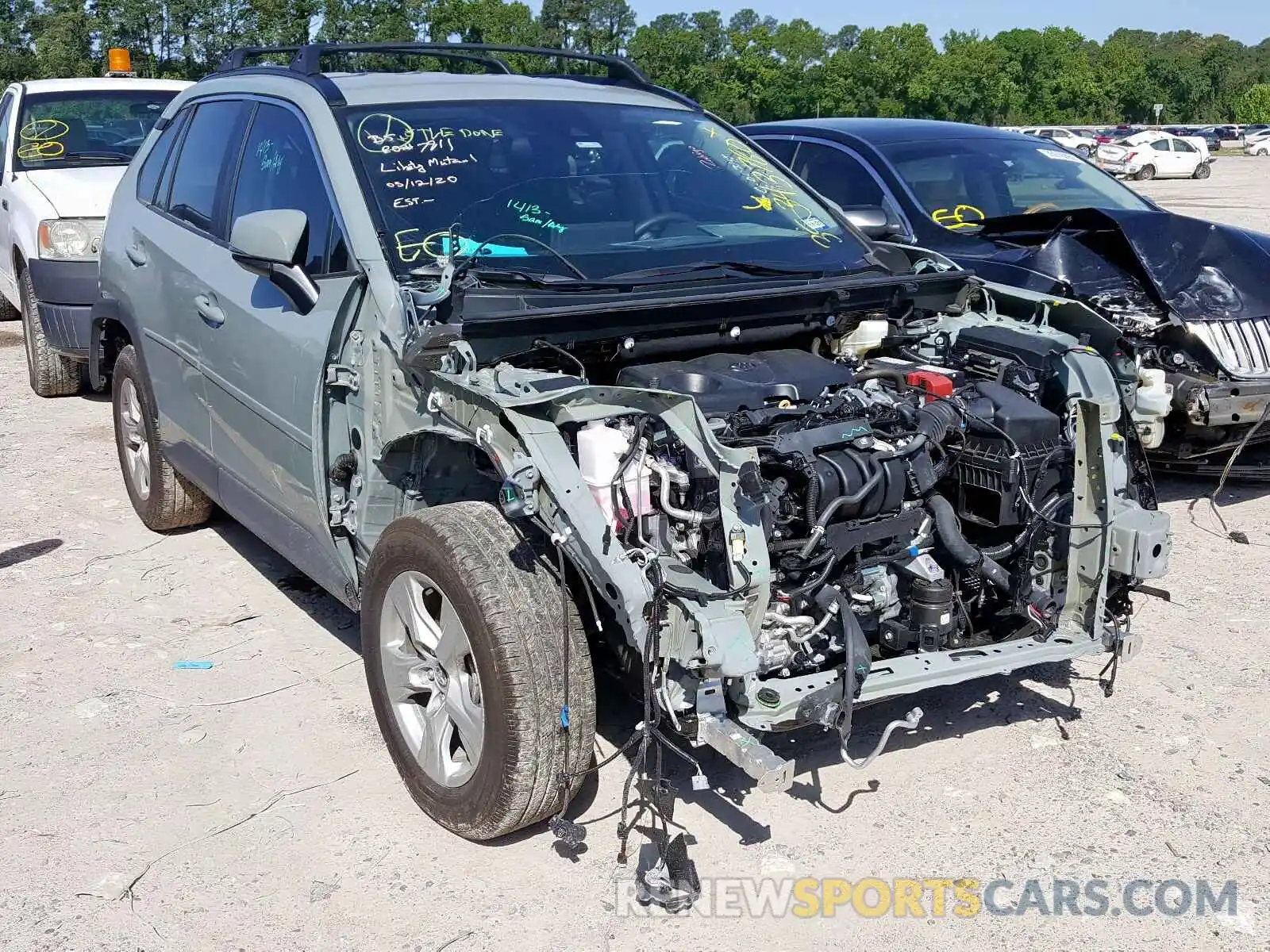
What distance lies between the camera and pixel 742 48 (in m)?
85.1

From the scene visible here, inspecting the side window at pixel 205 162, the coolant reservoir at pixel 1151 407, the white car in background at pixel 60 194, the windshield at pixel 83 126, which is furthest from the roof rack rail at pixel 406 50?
the windshield at pixel 83 126

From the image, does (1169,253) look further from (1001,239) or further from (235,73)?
(235,73)

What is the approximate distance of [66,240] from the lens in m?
8.03

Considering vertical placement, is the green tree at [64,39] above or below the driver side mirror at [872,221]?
above

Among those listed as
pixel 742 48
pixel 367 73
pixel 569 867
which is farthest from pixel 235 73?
pixel 742 48

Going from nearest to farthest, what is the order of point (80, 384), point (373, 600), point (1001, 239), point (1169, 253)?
point (373, 600) < point (1169, 253) < point (1001, 239) < point (80, 384)

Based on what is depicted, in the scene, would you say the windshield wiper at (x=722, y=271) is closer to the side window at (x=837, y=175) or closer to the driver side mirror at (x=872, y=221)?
the driver side mirror at (x=872, y=221)

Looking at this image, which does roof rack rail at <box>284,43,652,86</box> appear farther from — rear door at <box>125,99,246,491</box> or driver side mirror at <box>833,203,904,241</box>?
driver side mirror at <box>833,203,904,241</box>

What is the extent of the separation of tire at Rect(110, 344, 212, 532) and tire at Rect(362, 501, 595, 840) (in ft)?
7.99

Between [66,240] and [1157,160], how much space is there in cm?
3547

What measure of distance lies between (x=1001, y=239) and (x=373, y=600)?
Result: 14.3 ft

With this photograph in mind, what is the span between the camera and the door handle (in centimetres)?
447

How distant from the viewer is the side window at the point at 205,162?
15.9 feet

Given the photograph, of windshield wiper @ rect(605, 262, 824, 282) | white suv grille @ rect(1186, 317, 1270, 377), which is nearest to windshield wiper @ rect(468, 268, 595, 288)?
windshield wiper @ rect(605, 262, 824, 282)
